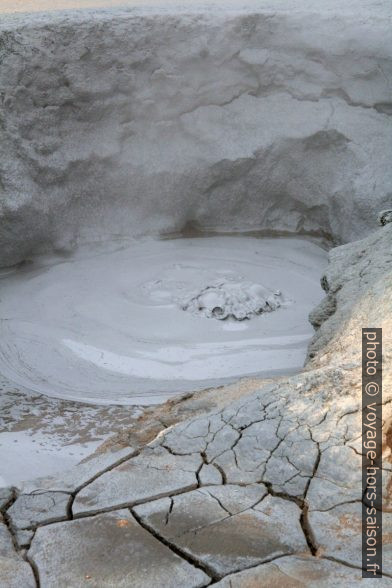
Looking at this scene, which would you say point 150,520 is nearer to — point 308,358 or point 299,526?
point 299,526

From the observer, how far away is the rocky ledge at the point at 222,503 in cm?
189

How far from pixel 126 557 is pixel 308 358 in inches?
Result: 55.7

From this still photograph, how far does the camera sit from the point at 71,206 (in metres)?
4.61

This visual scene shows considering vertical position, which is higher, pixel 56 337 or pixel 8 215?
pixel 8 215

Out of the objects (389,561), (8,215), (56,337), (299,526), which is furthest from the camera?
(8,215)

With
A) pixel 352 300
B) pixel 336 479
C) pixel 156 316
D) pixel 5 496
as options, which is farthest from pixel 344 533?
pixel 156 316

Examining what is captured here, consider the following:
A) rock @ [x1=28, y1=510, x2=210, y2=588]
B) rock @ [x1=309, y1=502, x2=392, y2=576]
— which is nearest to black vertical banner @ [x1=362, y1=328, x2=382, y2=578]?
rock @ [x1=309, y1=502, x2=392, y2=576]

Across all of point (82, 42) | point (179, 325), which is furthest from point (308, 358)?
Answer: point (82, 42)

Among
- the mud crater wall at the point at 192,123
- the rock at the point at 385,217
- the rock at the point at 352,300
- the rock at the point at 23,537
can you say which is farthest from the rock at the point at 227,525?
the mud crater wall at the point at 192,123

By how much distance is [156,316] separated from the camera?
4027mm

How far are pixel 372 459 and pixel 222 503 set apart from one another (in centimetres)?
41

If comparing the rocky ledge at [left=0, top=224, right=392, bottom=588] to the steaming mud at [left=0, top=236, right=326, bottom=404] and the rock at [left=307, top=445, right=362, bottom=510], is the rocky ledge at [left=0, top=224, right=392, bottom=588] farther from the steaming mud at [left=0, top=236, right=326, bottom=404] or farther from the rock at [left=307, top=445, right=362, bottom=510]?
the steaming mud at [left=0, top=236, right=326, bottom=404]

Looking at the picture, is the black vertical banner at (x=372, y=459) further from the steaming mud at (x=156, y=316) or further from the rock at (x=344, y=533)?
the steaming mud at (x=156, y=316)

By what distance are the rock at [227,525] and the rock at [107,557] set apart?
0.04 meters
